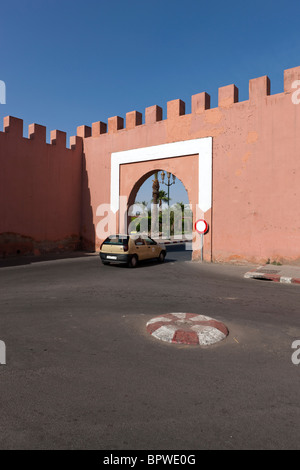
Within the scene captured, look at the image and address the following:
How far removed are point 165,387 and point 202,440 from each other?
2.68 ft

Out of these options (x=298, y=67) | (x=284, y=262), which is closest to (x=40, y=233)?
(x=284, y=262)

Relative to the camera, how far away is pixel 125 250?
1194 centimetres

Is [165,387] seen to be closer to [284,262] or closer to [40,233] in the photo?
[284,262]

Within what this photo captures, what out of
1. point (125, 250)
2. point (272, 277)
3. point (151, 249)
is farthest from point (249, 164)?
point (125, 250)

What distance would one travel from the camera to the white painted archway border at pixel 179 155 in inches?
538

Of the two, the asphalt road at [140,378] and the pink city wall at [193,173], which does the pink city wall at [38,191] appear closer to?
Answer: the pink city wall at [193,173]

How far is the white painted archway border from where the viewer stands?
44.8ft

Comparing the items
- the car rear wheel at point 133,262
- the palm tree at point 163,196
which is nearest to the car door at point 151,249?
the car rear wheel at point 133,262

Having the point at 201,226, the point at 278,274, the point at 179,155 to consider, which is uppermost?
the point at 179,155

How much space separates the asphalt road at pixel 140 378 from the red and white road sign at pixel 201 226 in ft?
23.0

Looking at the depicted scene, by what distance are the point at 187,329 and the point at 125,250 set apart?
7530 mm

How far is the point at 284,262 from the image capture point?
11852mm

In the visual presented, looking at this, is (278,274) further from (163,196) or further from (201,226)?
(163,196)

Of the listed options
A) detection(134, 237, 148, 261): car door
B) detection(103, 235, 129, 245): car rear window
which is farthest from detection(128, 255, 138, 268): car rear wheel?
detection(103, 235, 129, 245): car rear window
